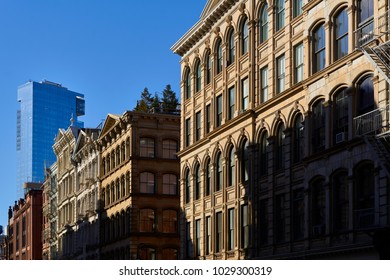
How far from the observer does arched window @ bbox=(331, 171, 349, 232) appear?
36250 mm

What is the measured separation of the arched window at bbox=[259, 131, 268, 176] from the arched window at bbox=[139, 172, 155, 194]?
3012 centimetres

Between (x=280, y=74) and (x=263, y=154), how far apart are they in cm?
475

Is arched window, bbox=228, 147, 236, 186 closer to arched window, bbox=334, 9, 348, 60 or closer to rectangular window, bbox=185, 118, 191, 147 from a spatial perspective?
rectangular window, bbox=185, 118, 191, 147

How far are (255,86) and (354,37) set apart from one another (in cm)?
1226

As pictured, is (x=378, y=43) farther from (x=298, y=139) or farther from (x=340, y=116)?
(x=298, y=139)

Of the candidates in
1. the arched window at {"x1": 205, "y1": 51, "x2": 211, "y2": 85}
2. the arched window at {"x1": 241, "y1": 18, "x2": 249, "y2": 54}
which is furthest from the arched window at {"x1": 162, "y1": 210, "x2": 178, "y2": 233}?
the arched window at {"x1": 241, "y1": 18, "x2": 249, "y2": 54}

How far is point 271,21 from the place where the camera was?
45.6m

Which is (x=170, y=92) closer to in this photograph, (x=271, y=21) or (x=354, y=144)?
(x=271, y=21)

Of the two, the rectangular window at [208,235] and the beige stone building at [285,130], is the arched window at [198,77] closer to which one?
the beige stone building at [285,130]

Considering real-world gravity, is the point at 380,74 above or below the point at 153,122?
below

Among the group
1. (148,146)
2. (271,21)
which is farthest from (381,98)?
(148,146)

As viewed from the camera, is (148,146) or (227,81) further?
(148,146)
